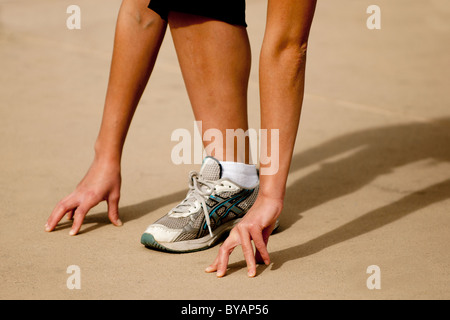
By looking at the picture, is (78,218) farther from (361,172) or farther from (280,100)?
(361,172)

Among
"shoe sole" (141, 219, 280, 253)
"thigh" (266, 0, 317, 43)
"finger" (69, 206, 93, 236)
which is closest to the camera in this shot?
"thigh" (266, 0, 317, 43)

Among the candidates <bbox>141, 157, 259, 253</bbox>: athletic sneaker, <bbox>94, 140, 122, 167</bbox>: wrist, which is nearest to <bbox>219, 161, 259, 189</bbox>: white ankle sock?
<bbox>141, 157, 259, 253</bbox>: athletic sneaker

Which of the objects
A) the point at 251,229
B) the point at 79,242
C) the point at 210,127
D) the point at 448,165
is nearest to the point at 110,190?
the point at 79,242

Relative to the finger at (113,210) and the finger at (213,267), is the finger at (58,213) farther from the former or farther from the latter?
the finger at (213,267)

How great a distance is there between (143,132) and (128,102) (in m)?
0.79

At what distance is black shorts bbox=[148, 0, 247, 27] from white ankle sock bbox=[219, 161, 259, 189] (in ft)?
1.16

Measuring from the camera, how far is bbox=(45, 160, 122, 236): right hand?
177 cm

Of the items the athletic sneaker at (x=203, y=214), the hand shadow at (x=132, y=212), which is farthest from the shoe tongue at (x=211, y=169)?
the hand shadow at (x=132, y=212)

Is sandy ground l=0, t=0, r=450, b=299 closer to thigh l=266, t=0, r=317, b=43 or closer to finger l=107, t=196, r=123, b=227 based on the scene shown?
finger l=107, t=196, r=123, b=227

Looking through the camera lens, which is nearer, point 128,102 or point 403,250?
point 403,250

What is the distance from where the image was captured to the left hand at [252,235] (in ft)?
4.88

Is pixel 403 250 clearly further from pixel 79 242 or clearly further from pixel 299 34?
pixel 79 242

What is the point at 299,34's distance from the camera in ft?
4.94

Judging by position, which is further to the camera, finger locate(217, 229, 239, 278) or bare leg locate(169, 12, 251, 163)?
bare leg locate(169, 12, 251, 163)
